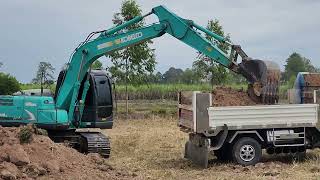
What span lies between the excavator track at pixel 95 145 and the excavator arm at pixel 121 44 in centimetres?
74

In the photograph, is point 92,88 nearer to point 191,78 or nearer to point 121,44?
point 121,44

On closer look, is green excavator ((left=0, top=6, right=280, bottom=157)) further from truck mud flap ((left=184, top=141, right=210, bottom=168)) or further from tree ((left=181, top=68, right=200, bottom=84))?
tree ((left=181, top=68, right=200, bottom=84))

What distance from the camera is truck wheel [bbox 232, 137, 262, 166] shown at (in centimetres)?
1334

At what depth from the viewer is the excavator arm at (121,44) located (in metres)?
14.7

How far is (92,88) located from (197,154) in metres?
3.67

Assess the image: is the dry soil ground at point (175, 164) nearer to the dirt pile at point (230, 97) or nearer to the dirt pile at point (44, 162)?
the dirt pile at point (44, 162)

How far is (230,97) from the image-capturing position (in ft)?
45.0

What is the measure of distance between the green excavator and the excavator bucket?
0.02m

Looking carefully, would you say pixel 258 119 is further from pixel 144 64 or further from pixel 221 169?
pixel 144 64

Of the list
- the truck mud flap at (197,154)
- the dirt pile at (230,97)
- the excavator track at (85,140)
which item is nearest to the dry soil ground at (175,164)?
the truck mud flap at (197,154)

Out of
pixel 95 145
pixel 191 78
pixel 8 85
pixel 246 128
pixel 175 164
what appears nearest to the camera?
pixel 246 128

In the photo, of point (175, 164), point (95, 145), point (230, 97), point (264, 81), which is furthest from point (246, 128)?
point (95, 145)

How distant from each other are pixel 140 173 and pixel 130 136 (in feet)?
27.1

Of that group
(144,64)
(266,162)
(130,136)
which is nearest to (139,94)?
(144,64)
